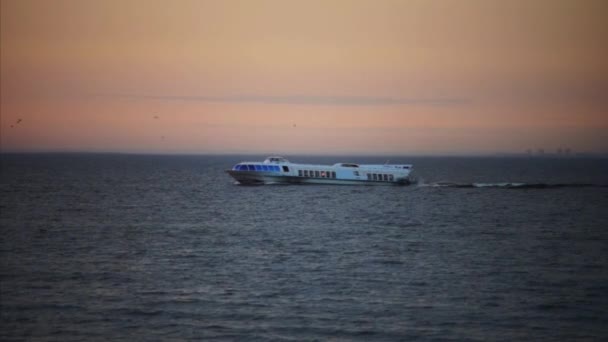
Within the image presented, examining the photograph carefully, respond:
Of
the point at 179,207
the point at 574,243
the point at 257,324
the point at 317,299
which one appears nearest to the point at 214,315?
the point at 257,324

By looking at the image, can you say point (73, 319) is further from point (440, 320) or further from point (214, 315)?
point (440, 320)

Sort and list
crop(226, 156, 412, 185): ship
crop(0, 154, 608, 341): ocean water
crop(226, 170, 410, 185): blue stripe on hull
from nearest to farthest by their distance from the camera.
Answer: crop(0, 154, 608, 341): ocean water
crop(226, 170, 410, 185): blue stripe on hull
crop(226, 156, 412, 185): ship

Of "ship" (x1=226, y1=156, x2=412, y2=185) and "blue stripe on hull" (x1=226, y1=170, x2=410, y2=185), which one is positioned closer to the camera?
"blue stripe on hull" (x1=226, y1=170, x2=410, y2=185)

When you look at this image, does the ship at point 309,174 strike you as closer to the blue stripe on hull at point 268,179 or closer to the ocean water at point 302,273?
the blue stripe on hull at point 268,179

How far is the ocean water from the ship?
27581 mm

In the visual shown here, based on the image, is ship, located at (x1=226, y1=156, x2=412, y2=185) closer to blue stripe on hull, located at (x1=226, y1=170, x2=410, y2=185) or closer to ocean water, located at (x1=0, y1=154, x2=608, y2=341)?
blue stripe on hull, located at (x1=226, y1=170, x2=410, y2=185)

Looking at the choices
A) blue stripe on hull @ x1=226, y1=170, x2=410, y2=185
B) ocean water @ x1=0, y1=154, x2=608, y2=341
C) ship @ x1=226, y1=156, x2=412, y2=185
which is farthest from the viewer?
ship @ x1=226, y1=156, x2=412, y2=185

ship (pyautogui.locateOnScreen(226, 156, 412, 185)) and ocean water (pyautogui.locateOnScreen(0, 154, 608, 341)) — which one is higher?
ship (pyautogui.locateOnScreen(226, 156, 412, 185))

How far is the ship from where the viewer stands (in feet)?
387

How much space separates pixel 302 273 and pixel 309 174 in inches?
2918

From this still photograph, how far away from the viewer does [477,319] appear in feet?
116

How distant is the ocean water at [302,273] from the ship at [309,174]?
90.5ft

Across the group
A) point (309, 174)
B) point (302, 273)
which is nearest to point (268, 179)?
point (309, 174)

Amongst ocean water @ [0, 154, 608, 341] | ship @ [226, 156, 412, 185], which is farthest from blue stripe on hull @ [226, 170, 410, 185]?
ocean water @ [0, 154, 608, 341]
